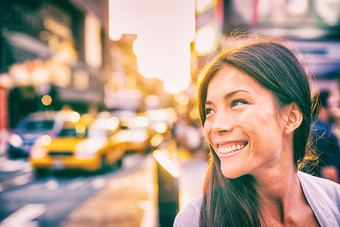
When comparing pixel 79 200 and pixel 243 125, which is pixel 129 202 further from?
pixel 243 125

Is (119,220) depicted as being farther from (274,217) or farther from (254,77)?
(254,77)

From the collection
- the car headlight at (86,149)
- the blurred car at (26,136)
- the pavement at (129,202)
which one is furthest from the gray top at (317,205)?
the blurred car at (26,136)

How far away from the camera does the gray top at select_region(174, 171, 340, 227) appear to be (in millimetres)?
1367

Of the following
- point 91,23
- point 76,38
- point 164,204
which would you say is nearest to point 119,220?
point 164,204

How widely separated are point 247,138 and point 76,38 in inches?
1251

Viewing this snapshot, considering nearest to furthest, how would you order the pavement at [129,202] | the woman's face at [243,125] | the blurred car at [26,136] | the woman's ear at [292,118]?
the woman's face at [243,125] < the woman's ear at [292,118] < the pavement at [129,202] < the blurred car at [26,136]

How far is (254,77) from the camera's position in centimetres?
128

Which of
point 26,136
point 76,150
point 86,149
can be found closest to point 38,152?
point 76,150

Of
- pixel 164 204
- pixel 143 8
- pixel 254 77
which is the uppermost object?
pixel 143 8

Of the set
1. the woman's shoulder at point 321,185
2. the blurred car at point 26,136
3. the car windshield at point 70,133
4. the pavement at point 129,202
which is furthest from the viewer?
the blurred car at point 26,136

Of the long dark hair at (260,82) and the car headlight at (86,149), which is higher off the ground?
the long dark hair at (260,82)

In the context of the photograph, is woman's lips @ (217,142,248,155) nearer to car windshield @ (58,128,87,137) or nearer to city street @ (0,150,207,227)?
city street @ (0,150,207,227)

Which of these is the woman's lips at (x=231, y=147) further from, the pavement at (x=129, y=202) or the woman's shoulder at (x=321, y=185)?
the pavement at (x=129, y=202)

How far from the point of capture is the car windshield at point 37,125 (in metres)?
11.0
